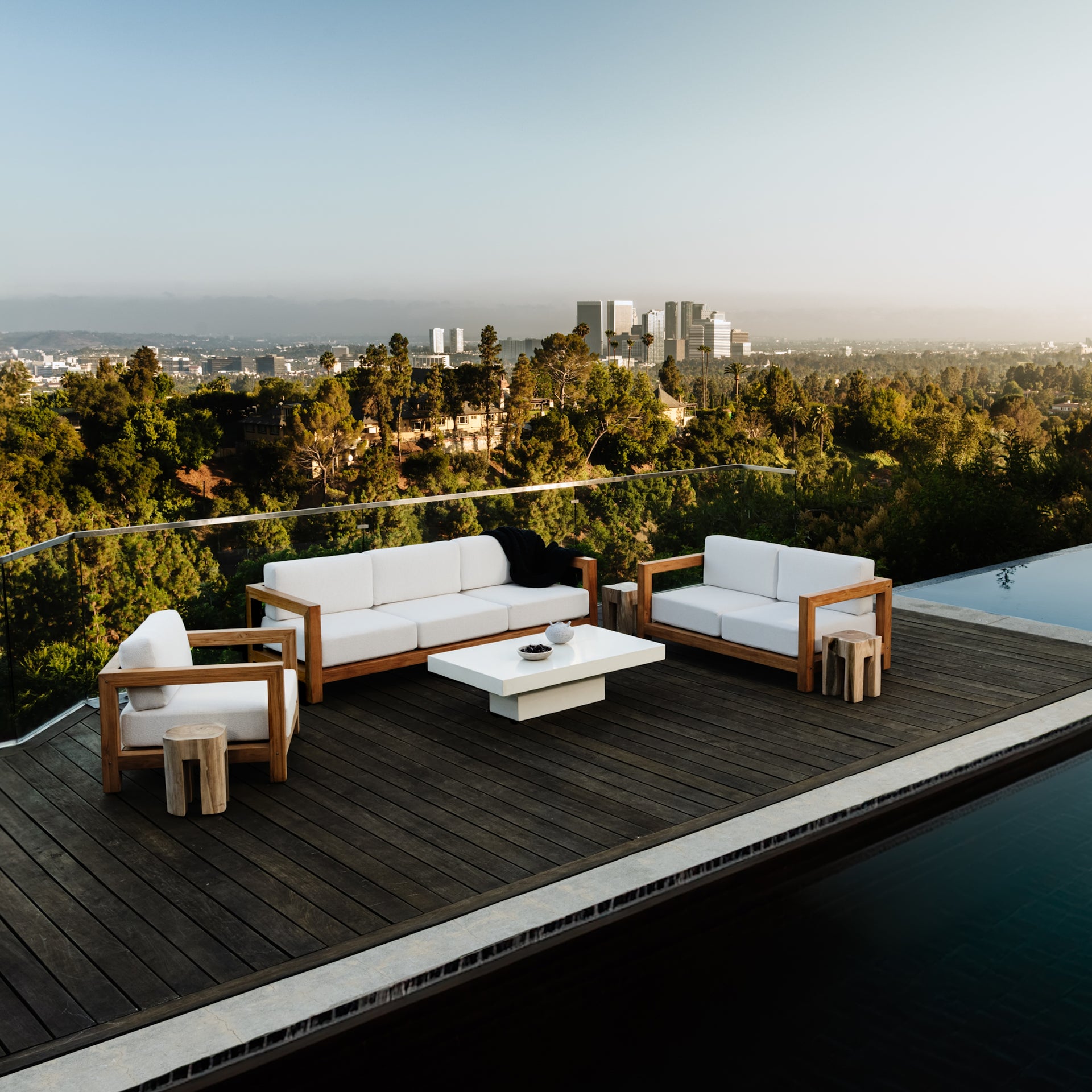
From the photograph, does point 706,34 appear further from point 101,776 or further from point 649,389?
point 649,389

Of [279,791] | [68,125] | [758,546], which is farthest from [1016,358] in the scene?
[68,125]

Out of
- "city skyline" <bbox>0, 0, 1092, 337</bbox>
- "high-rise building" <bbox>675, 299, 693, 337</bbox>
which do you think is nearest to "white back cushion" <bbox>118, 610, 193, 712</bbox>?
"city skyline" <bbox>0, 0, 1092, 337</bbox>

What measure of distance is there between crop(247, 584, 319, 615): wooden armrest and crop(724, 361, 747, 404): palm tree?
71.2 m

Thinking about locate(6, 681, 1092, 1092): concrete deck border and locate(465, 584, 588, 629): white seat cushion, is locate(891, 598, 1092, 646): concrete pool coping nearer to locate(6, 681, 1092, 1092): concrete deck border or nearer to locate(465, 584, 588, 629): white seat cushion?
locate(465, 584, 588, 629): white seat cushion

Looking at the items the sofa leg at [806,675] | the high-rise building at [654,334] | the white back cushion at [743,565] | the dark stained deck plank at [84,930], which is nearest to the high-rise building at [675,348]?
the high-rise building at [654,334]

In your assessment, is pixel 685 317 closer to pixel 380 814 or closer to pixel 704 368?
pixel 704 368

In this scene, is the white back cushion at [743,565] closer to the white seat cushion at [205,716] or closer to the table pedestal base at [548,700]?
the table pedestal base at [548,700]

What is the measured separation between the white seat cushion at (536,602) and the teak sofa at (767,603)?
0.40m

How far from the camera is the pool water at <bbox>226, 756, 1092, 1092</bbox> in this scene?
104 inches

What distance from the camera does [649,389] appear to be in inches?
2874

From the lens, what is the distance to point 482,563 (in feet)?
21.2

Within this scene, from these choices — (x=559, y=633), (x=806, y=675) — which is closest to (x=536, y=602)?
(x=559, y=633)

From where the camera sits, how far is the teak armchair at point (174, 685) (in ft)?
13.4

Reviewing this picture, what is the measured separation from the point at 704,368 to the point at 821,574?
72501 mm
